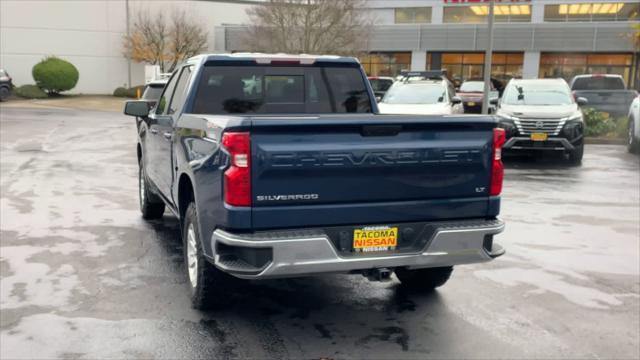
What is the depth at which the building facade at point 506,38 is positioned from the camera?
136 ft

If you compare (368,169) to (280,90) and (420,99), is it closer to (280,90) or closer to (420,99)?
(280,90)

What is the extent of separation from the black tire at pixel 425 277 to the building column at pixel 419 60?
4075 cm

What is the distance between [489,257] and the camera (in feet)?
15.5

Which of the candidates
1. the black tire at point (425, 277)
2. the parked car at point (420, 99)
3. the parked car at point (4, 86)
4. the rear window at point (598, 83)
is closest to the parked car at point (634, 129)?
the parked car at point (420, 99)

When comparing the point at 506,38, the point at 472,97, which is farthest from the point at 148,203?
the point at 506,38

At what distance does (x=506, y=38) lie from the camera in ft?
142

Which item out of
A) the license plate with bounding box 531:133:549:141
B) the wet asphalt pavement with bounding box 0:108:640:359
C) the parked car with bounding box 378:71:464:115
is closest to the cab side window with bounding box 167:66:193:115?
the wet asphalt pavement with bounding box 0:108:640:359

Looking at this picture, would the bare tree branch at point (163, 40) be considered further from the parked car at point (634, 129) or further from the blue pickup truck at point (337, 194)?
the blue pickup truck at point (337, 194)

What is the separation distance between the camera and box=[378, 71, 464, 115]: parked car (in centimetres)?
1636

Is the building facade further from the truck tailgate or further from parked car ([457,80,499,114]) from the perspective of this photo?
the truck tailgate

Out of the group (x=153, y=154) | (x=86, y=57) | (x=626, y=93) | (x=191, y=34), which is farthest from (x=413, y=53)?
(x=153, y=154)

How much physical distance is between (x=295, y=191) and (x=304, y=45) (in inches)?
1064

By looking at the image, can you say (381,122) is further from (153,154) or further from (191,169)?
(153,154)

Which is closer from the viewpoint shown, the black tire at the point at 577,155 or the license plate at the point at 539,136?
the license plate at the point at 539,136
